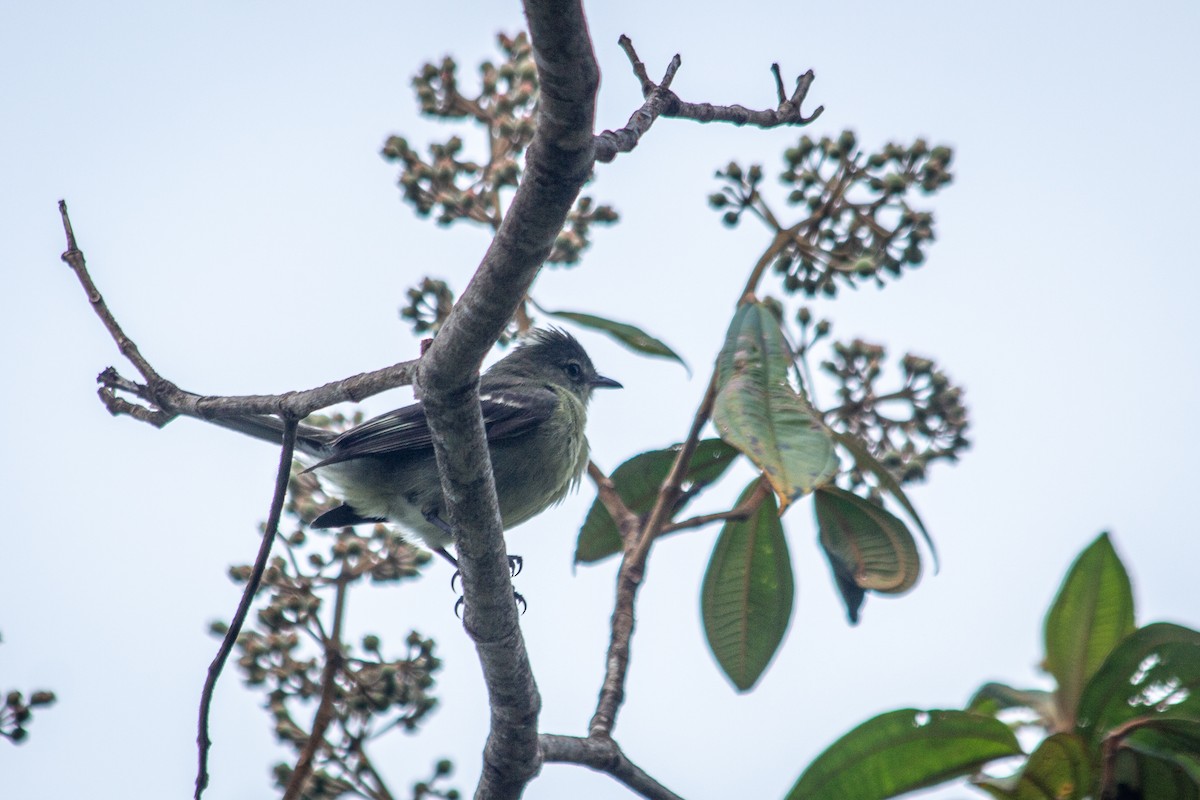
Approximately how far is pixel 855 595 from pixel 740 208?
4.24 feet

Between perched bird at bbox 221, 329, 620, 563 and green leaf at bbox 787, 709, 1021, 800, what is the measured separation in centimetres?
212

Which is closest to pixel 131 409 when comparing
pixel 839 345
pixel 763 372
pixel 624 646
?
pixel 624 646

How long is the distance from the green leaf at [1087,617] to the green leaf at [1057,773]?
0.34 m

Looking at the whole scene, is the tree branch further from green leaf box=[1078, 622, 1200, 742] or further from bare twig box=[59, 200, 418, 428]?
green leaf box=[1078, 622, 1200, 742]

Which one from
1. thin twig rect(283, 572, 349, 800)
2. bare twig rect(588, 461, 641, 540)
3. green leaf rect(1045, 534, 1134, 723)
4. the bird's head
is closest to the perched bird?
the bird's head

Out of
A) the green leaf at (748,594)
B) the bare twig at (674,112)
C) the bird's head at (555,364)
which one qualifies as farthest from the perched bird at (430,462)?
the bare twig at (674,112)

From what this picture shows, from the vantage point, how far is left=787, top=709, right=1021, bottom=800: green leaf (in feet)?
8.89

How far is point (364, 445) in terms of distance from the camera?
15.0 ft

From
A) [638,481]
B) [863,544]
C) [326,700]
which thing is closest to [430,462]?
[638,481]

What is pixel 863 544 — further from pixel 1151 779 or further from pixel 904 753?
pixel 1151 779

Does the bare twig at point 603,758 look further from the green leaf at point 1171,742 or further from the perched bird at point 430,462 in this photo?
the perched bird at point 430,462

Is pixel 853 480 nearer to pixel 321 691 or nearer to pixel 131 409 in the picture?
pixel 321 691

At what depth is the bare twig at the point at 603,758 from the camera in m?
2.84

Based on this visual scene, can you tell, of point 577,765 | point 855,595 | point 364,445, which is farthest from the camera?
point 364,445
